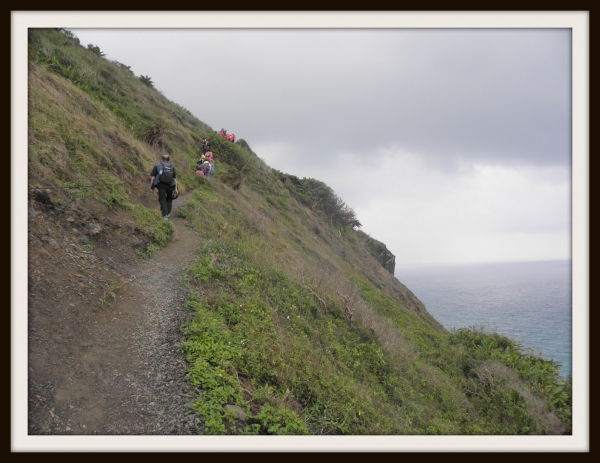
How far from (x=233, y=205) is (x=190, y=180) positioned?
2.29 metres

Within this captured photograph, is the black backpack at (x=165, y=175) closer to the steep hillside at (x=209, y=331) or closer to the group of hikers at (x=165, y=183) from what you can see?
the group of hikers at (x=165, y=183)

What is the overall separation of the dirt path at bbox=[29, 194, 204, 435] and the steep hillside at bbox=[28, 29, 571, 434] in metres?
0.02

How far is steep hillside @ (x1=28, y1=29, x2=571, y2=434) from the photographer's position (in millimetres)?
3844

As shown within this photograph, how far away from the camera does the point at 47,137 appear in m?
7.35

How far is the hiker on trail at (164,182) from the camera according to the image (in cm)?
885

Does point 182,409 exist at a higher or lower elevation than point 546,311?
higher

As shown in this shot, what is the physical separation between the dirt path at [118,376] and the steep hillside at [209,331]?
0.07 ft

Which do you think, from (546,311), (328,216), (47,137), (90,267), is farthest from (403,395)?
(328,216)

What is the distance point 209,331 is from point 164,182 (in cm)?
543

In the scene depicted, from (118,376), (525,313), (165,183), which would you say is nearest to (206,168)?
(165,183)

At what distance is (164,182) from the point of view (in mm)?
8906

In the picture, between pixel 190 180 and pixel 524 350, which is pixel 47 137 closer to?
pixel 190 180

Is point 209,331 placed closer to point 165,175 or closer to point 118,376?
point 118,376

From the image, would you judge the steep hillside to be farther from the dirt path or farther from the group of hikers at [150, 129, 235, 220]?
the group of hikers at [150, 129, 235, 220]
